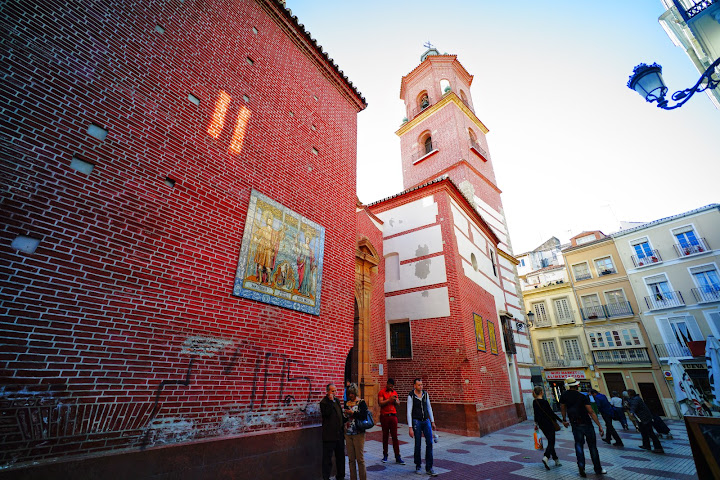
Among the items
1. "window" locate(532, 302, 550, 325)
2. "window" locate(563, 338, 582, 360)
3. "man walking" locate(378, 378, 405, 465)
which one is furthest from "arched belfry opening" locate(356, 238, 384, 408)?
"window" locate(532, 302, 550, 325)

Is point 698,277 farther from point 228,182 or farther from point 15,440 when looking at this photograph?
point 15,440

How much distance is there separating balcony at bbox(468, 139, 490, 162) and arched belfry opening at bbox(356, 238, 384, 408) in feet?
45.8

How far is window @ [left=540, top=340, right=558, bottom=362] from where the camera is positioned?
2656 cm

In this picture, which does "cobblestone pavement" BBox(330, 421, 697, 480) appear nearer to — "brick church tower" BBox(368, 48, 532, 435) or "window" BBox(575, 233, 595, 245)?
"brick church tower" BBox(368, 48, 532, 435)

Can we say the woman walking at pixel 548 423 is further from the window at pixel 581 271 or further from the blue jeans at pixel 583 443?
the window at pixel 581 271

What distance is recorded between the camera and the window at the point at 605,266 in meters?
24.9

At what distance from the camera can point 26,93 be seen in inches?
148

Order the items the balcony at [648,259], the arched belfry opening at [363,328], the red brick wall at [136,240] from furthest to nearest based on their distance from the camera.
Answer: the balcony at [648,259], the arched belfry opening at [363,328], the red brick wall at [136,240]

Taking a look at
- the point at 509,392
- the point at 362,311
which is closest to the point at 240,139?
the point at 362,311

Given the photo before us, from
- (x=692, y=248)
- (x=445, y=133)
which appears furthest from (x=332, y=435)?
(x=692, y=248)

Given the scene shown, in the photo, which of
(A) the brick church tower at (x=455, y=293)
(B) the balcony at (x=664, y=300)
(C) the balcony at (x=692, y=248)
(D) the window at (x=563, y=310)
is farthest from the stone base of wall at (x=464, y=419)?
(C) the balcony at (x=692, y=248)

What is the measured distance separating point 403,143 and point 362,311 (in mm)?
16924

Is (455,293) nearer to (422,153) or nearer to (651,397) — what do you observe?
(422,153)

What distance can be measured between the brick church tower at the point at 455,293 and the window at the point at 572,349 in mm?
9547
